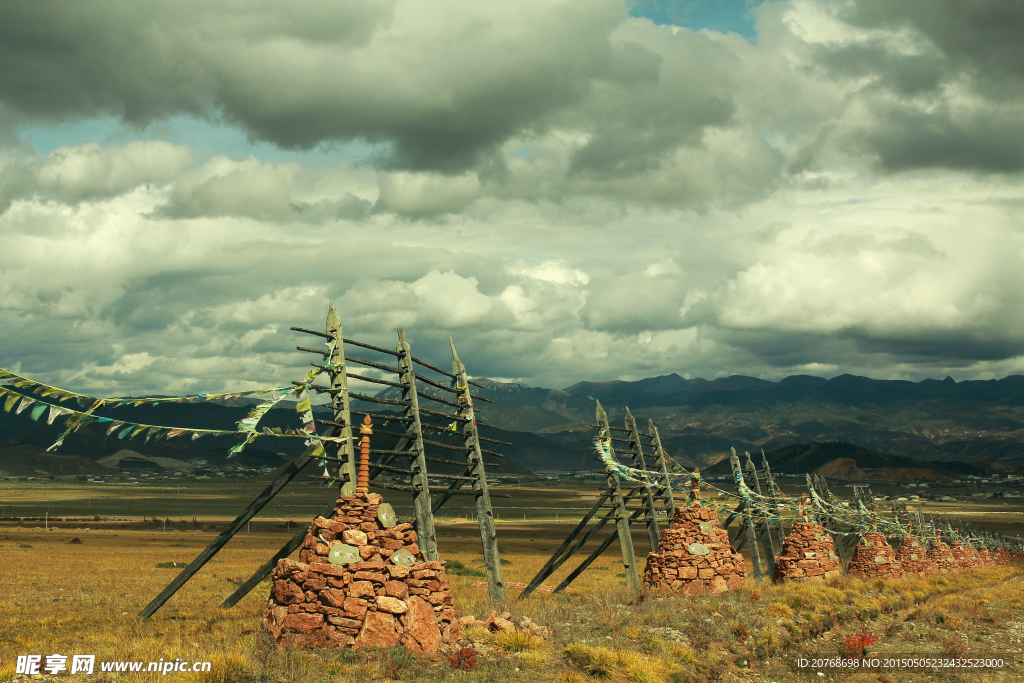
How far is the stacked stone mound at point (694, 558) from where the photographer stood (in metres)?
18.4

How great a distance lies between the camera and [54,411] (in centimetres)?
1032

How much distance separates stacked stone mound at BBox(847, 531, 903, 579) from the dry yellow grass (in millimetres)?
1311

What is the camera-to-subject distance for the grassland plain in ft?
32.2

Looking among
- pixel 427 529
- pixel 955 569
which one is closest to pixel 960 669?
pixel 427 529

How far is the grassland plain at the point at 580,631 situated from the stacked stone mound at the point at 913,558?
4.62m

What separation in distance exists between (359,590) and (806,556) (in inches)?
679

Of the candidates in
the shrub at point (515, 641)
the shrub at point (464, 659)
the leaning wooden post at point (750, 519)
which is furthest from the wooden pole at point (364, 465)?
the leaning wooden post at point (750, 519)

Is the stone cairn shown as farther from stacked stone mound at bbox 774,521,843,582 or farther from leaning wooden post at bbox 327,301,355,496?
stacked stone mound at bbox 774,521,843,582

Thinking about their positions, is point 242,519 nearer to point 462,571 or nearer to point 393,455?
point 393,455

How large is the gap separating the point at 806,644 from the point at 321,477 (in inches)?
446

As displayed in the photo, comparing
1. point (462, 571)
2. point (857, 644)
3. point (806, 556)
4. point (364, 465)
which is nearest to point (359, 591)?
point (364, 465)

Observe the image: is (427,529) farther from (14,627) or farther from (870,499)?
(870,499)

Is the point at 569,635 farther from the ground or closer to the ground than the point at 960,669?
farther from the ground

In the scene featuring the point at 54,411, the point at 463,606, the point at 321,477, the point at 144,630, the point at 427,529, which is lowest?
the point at 463,606
